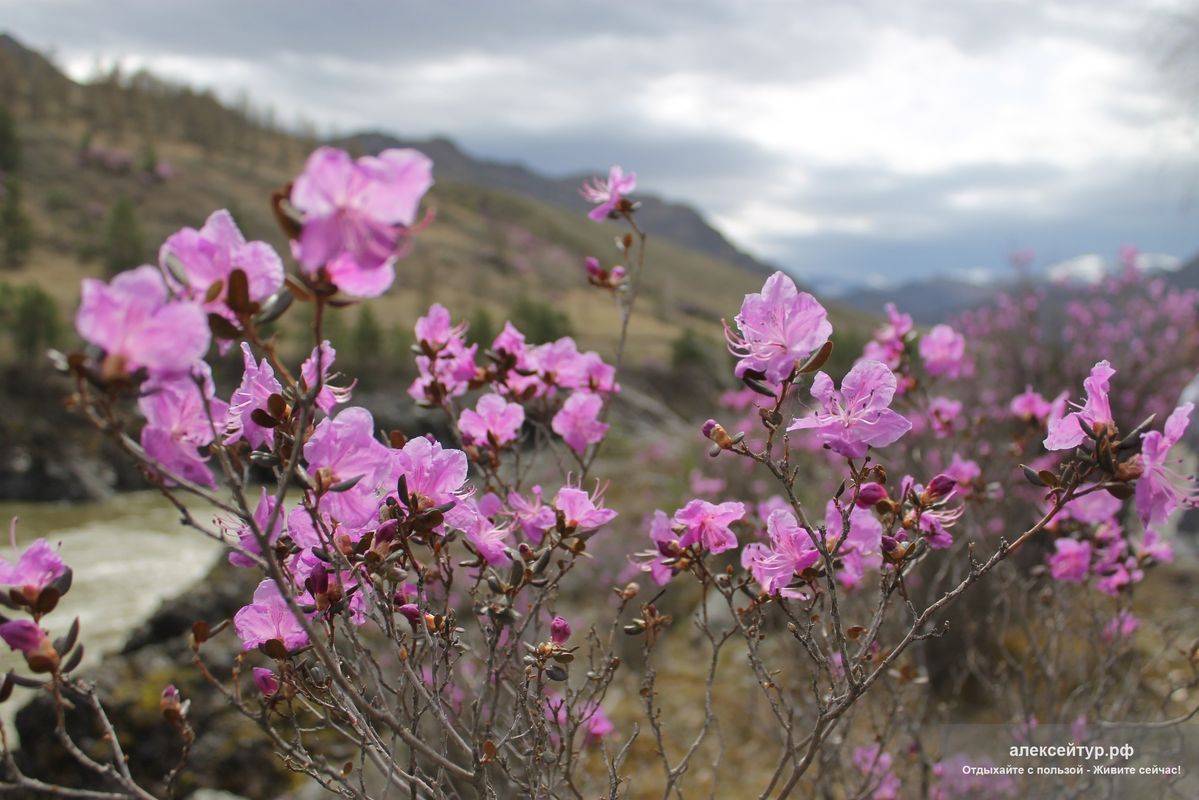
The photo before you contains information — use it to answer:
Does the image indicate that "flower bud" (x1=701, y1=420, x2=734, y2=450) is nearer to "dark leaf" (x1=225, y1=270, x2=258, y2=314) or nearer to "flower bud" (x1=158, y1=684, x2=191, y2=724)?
"dark leaf" (x1=225, y1=270, x2=258, y2=314)

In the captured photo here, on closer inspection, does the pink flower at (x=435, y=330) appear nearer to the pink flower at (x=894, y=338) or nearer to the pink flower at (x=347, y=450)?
the pink flower at (x=347, y=450)

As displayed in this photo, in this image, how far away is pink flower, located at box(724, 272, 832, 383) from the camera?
47.3 inches

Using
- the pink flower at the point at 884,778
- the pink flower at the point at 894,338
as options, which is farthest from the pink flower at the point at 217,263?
the pink flower at the point at 884,778

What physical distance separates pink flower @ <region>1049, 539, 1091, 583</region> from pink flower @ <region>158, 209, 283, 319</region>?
7.21 feet

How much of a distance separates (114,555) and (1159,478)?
11227 millimetres

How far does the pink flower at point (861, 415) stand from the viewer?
1239 mm

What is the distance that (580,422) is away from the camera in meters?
1.94

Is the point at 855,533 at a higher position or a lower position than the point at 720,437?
lower

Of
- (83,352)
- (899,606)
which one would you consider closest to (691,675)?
(899,606)

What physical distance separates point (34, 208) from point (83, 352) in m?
35.5

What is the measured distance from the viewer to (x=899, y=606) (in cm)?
279

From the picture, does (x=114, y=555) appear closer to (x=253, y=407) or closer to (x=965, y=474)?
(x=253, y=407)

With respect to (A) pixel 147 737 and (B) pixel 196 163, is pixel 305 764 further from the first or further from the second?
(B) pixel 196 163

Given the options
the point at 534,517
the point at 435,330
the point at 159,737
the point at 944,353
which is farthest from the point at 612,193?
the point at 159,737
